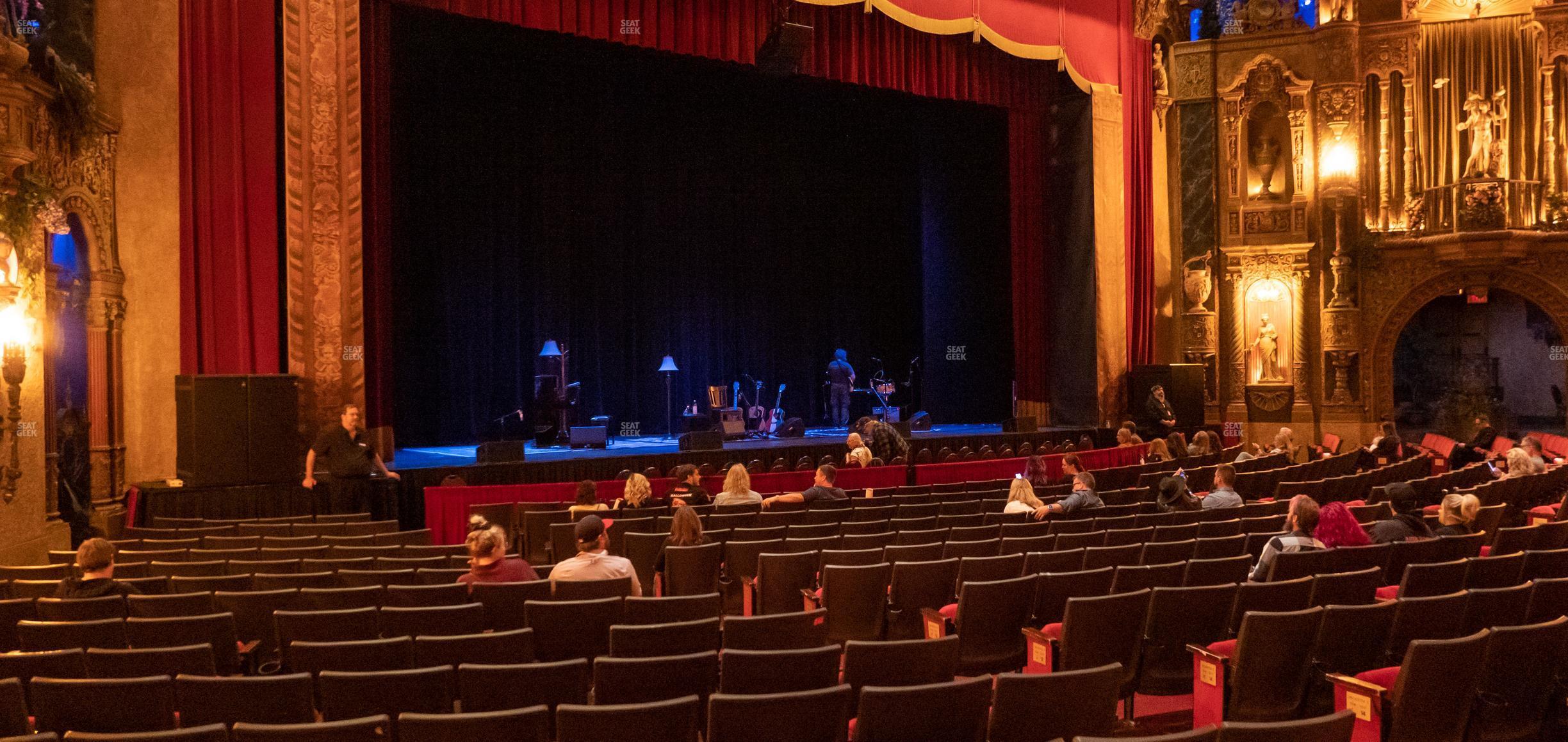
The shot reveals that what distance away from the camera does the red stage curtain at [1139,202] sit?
19062mm

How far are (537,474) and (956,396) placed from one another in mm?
10215

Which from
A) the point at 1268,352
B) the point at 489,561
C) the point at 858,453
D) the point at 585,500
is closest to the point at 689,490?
the point at 585,500

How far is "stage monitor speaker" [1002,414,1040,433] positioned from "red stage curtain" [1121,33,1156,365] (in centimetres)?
279

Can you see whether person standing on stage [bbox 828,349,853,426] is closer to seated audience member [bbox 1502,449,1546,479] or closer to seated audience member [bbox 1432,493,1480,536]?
seated audience member [bbox 1502,449,1546,479]

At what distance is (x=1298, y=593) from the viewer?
5.34 m

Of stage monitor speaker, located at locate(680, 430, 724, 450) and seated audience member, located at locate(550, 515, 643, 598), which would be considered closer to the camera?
seated audience member, located at locate(550, 515, 643, 598)

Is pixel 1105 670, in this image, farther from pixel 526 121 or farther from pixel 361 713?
pixel 526 121

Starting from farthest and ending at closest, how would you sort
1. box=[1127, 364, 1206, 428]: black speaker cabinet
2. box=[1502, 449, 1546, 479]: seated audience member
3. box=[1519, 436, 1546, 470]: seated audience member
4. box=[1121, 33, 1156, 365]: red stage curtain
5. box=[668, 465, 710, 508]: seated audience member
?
box=[1121, 33, 1156, 365]: red stage curtain → box=[1127, 364, 1206, 428]: black speaker cabinet → box=[1519, 436, 1546, 470]: seated audience member → box=[1502, 449, 1546, 479]: seated audience member → box=[668, 465, 710, 508]: seated audience member

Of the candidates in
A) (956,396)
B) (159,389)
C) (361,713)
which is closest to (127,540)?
(159,389)

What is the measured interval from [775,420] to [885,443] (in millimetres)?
6148

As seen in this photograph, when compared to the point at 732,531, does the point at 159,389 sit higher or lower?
higher

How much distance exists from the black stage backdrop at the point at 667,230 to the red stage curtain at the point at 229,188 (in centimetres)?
286

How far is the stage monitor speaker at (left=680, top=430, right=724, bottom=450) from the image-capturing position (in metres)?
13.9

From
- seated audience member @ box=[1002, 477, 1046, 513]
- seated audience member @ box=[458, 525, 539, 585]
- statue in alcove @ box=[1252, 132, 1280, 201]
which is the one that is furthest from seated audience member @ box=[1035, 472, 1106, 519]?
statue in alcove @ box=[1252, 132, 1280, 201]
